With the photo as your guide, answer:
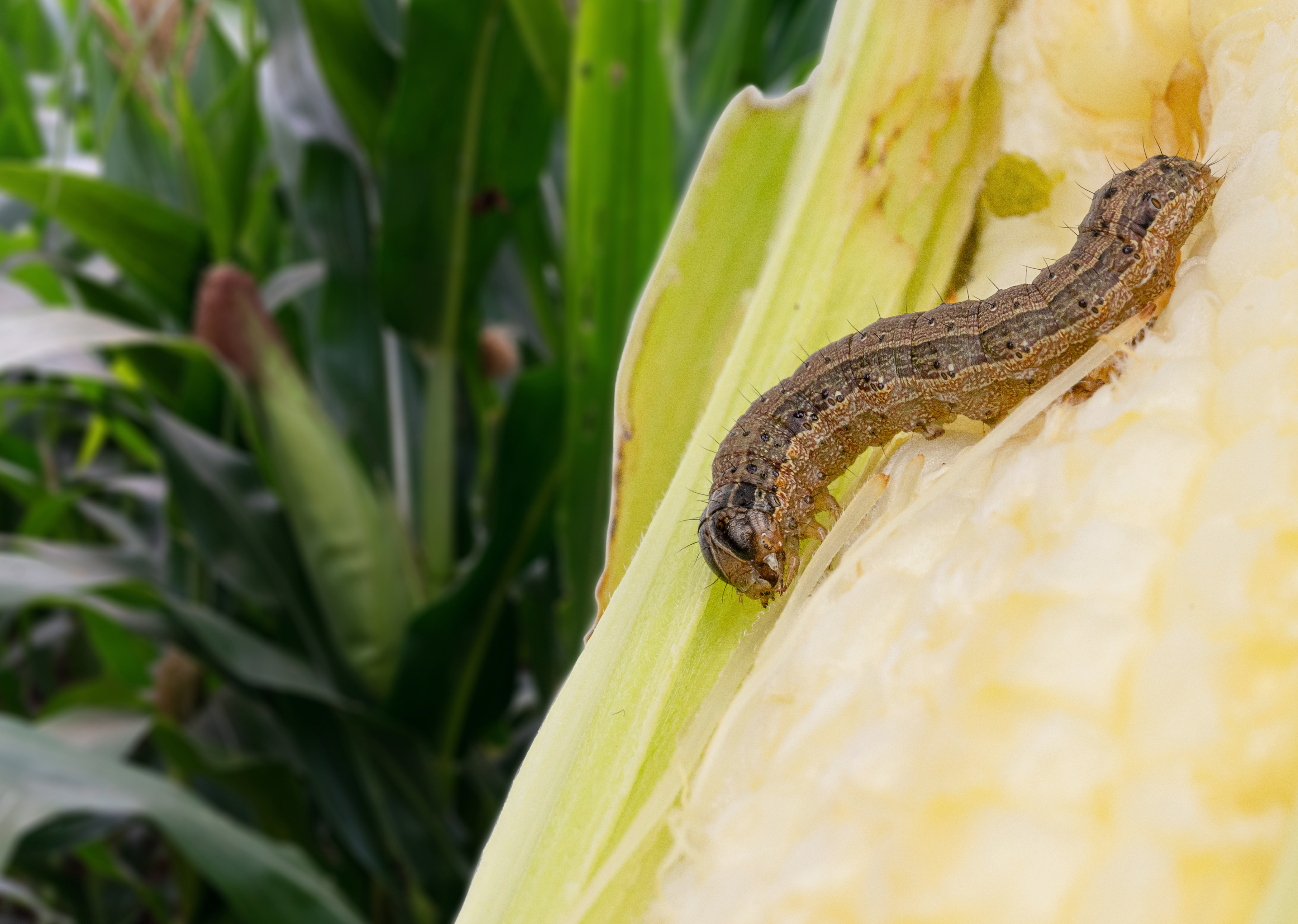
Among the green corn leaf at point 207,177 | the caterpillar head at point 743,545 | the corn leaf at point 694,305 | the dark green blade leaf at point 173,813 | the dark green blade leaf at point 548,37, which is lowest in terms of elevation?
the dark green blade leaf at point 173,813

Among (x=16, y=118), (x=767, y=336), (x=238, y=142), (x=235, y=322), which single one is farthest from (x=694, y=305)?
(x=16, y=118)

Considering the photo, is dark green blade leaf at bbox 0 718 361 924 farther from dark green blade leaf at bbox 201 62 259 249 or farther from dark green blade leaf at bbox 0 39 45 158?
dark green blade leaf at bbox 0 39 45 158

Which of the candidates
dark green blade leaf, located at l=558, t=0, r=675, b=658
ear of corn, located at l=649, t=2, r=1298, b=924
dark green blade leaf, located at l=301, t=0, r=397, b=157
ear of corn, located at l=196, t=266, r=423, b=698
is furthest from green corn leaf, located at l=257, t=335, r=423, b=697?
ear of corn, located at l=649, t=2, r=1298, b=924

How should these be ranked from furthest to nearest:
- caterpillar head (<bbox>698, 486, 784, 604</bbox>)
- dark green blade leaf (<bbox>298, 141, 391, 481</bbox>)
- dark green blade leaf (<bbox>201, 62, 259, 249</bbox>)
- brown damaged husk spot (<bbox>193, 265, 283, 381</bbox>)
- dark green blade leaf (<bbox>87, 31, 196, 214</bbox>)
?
dark green blade leaf (<bbox>87, 31, 196, 214</bbox>) < dark green blade leaf (<bbox>201, 62, 259, 249</bbox>) < dark green blade leaf (<bbox>298, 141, 391, 481</bbox>) < brown damaged husk spot (<bbox>193, 265, 283, 381</bbox>) < caterpillar head (<bbox>698, 486, 784, 604</bbox>)

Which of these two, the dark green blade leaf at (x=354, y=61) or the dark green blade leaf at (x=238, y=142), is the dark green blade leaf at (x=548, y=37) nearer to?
the dark green blade leaf at (x=354, y=61)

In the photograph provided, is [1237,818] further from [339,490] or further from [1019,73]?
[339,490]

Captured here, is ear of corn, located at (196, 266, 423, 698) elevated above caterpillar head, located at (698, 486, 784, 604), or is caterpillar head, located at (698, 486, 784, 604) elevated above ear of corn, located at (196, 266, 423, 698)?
caterpillar head, located at (698, 486, 784, 604)

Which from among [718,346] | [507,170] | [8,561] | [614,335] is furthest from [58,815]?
[718,346]

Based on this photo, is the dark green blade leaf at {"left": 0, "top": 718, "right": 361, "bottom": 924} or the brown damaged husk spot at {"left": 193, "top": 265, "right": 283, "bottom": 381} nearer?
the dark green blade leaf at {"left": 0, "top": 718, "right": 361, "bottom": 924}

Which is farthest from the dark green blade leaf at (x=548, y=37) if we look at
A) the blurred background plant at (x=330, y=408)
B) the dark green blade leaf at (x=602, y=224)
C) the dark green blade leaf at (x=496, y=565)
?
the dark green blade leaf at (x=496, y=565)
